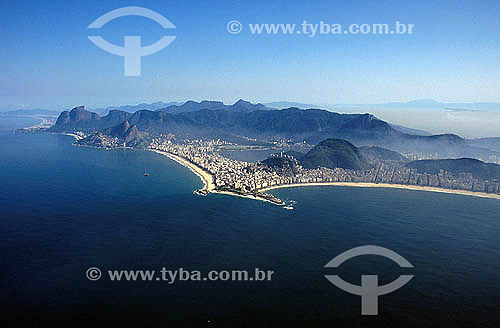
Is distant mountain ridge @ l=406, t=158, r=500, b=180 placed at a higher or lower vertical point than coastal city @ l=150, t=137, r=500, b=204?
higher

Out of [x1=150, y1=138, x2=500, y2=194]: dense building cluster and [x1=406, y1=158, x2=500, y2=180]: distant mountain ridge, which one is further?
[x1=406, y1=158, x2=500, y2=180]: distant mountain ridge

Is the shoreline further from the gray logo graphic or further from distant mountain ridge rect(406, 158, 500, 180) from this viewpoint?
the gray logo graphic

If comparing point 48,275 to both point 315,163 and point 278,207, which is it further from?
point 315,163

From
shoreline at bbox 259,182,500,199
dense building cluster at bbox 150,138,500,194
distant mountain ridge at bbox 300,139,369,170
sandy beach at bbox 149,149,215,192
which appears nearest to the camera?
shoreline at bbox 259,182,500,199

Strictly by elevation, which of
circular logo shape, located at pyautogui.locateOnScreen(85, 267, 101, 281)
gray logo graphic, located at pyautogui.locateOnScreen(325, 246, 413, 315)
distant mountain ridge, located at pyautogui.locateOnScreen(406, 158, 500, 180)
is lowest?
gray logo graphic, located at pyautogui.locateOnScreen(325, 246, 413, 315)

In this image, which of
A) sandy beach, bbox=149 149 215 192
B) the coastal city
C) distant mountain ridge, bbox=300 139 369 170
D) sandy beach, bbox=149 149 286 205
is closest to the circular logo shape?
sandy beach, bbox=149 149 286 205

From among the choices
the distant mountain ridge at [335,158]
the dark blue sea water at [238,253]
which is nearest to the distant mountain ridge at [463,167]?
the distant mountain ridge at [335,158]

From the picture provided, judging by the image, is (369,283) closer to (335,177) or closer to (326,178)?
(326,178)
